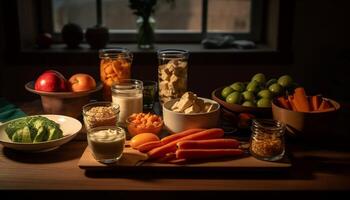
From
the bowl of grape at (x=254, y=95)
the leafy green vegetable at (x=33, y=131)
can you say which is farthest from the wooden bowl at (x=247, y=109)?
the leafy green vegetable at (x=33, y=131)

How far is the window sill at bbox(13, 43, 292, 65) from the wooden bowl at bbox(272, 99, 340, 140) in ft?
3.99

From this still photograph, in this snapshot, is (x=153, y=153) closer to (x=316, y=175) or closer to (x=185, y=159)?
(x=185, y=159)

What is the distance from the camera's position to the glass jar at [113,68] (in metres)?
1.72

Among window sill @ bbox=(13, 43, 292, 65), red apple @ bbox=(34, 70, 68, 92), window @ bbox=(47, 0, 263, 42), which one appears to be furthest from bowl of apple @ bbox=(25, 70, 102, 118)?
window @ bbox=(47, 0, 263, 42)

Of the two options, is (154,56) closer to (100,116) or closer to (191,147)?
(100,116)

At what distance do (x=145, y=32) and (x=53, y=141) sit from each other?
1417mm

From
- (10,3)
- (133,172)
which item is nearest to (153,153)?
(133,172)

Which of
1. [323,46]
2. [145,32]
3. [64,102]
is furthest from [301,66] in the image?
[64,102]

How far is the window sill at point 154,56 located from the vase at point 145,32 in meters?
0.06

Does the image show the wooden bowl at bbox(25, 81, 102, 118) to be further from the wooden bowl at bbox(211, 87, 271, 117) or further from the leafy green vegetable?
the wooden bowl at bbox(211, 87, 271, 117)

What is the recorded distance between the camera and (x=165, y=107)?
1.51m

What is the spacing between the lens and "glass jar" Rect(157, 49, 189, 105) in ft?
5.47

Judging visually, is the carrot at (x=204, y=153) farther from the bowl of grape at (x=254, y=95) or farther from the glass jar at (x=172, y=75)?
the glass jar at (x=172, y=75)

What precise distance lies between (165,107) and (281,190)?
51cm
